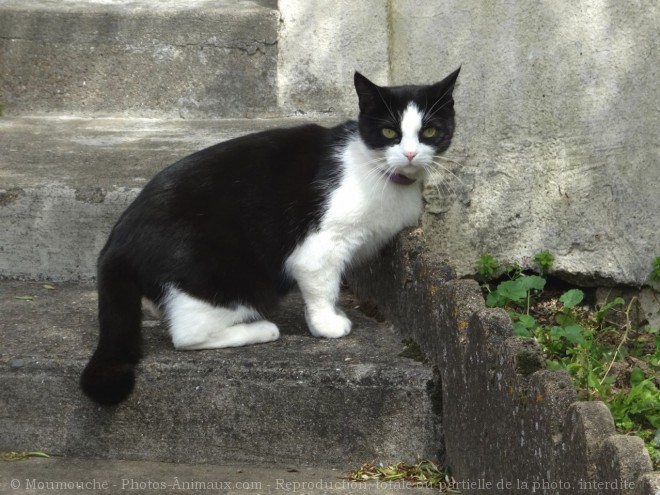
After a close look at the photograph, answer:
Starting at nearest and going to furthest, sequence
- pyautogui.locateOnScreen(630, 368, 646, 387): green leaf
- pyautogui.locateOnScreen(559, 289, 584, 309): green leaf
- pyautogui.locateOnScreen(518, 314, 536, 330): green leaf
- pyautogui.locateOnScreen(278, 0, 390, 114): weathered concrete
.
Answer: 1. pyautogui.locateOnScreen(630, 368, 646, 387): green leaf
2. pyautogui.locateOnScreen(518, 314, 536, 330): green leaf
3. pyautogui.locateOnScreen(559, 289, 584, 309): green leaf
4. pyautogui.locateOnScreen(278, 0, 390, 114): weathered concrete

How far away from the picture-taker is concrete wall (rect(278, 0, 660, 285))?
4.16m

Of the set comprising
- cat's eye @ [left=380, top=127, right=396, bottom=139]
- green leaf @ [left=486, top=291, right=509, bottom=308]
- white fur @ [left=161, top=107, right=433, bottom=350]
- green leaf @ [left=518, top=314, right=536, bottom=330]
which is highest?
cat's eye @ [left=380, top=127, right=396, bottom=139]

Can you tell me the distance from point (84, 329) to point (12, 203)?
867 mm

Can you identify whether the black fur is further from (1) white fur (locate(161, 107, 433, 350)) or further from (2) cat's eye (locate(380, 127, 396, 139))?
(2) cat's eye (locate(380, 127, 396, 139))

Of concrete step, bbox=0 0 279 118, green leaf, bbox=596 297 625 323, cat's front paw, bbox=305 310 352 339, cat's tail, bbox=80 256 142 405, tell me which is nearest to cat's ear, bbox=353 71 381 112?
cat's front paw, bbox=305 310 352 339

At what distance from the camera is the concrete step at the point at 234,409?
2.99 m

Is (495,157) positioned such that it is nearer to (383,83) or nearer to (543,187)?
(543,187)

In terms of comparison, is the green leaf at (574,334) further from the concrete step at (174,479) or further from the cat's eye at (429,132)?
the concrete step at (174,479)

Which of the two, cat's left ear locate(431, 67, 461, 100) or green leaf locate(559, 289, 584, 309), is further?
green leaf locate(559, 289, 584, 309)

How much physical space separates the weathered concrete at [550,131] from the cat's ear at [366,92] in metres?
1.09

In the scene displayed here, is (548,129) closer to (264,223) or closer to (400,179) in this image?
(400,179)

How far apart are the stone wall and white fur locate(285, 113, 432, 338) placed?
0.15 metres

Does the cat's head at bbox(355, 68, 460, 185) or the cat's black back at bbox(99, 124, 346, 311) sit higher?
the cat's head at bbox(355, 68, 460, 185)

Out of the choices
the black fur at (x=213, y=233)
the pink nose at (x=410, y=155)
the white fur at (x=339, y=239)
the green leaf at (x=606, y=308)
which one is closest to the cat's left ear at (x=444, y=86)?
the white fur at (x=339, y=239)
